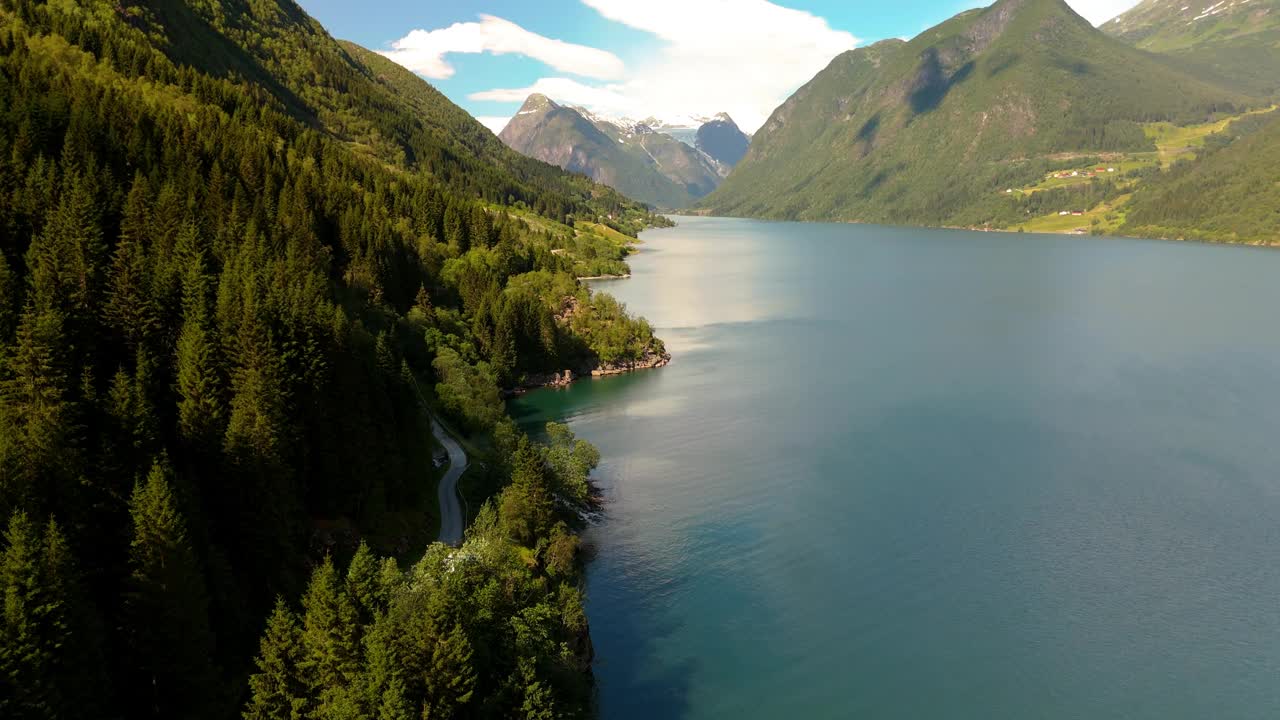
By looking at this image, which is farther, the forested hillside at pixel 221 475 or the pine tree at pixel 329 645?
the pine tree at pixel 329 645

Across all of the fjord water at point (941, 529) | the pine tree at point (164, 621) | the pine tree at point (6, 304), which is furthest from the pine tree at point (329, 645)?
the pine tree at point (6, 304)

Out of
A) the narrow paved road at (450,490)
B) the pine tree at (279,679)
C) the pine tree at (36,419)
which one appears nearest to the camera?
the pine tree at (36,419)

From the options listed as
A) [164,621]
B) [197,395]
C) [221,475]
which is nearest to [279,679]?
[164,621]

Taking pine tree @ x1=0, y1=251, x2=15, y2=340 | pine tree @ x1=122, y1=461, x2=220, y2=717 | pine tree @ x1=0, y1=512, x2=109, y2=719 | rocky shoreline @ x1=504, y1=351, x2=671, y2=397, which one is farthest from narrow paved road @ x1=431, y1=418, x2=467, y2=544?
rocky shoreline @ x1=504, y1=351, x2=671, y2=397

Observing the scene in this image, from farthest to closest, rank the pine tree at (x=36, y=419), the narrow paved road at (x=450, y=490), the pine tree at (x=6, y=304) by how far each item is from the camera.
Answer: the narrow paved road at (x=450, y=490) < the pine tree at (x=6, y=304) < the pine tree at (x=36, y=419)

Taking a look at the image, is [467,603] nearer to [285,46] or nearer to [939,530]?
[939,530]

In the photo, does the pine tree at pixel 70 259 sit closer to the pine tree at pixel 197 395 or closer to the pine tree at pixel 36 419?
the pine tree at pixel 36 419
